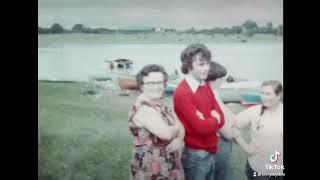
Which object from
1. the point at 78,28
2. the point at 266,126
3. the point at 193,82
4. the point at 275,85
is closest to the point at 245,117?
the point at 266,126

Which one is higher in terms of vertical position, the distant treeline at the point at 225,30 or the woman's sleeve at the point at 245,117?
the distant treeline at the point at 225,30

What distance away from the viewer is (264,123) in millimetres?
2826

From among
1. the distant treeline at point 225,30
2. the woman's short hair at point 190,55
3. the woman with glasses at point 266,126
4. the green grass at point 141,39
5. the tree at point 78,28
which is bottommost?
the woman with glasses at point 266,126

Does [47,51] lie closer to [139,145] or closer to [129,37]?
[129,37]

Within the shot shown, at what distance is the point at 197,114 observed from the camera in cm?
279

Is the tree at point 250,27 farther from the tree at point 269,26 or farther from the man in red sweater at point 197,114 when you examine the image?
the man in red sweater at point 197,114

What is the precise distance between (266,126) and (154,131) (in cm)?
64

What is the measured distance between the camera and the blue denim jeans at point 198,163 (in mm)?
2807

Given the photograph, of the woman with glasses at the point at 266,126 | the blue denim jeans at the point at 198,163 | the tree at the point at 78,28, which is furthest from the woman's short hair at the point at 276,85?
the tree at the point at 78,28

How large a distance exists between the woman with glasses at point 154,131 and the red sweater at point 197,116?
0.16 ft

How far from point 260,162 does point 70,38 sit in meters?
1.32

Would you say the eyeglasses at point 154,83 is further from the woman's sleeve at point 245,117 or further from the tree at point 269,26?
the tree at point 269,26

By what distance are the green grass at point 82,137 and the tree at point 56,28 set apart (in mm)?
312

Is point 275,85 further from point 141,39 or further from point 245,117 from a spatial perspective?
point 141,39
